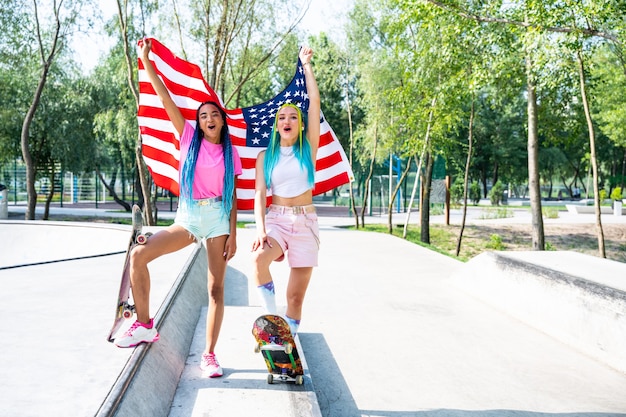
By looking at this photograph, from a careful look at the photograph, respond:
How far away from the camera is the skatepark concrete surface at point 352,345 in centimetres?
310

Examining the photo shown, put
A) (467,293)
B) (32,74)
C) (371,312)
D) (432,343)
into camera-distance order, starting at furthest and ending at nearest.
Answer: (32,74), (467,293), (371,312), (432,343)

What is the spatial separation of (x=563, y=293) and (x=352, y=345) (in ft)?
7.30

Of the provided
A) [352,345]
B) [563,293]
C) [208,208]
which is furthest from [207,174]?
[563,293]

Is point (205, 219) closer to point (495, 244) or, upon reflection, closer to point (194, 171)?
point (194, 171)

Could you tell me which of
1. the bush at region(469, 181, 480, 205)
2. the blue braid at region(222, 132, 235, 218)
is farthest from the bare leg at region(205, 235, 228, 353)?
the bush at region(469, 181, 480, 205)

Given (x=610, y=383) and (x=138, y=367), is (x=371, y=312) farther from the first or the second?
(x=138, y=367)

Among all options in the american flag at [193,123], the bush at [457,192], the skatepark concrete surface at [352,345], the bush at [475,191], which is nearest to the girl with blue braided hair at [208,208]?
the skatepark concrete surface at [352,345]

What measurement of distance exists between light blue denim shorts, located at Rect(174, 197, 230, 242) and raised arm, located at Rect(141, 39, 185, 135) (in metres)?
0.58

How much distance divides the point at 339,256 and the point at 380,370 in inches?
273

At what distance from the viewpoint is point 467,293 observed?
8117 mm

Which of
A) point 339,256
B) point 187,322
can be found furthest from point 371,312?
point 339,256

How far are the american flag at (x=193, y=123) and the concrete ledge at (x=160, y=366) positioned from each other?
1.08 m

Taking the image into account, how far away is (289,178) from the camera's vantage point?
12.2 feet

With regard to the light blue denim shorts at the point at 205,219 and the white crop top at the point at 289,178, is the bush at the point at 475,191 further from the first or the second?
the light blue denim shorts at the point at 205,219
